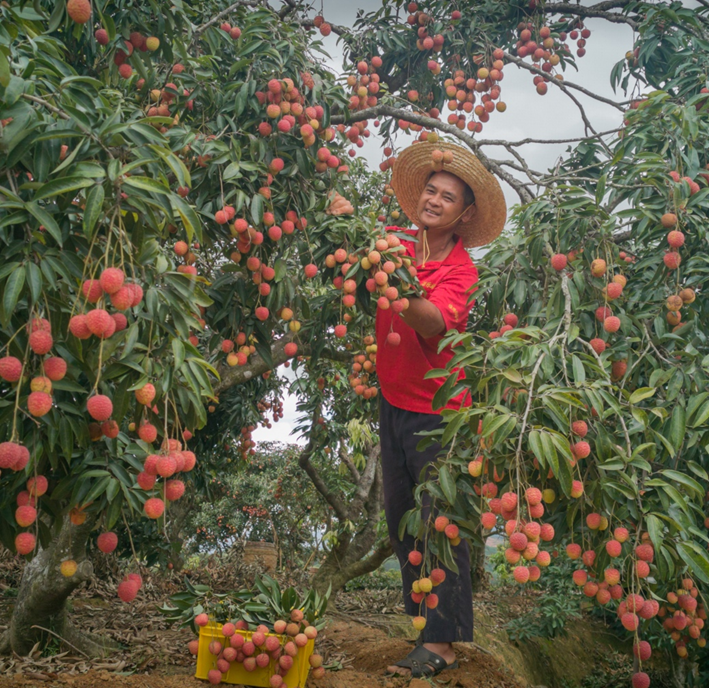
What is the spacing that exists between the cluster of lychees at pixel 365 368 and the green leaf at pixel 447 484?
1.04 m

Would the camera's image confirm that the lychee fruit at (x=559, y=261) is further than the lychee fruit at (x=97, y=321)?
Yes

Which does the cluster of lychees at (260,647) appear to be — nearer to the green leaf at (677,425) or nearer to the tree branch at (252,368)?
the tree branch at (252,368)

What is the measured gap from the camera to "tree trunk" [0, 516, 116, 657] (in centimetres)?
240

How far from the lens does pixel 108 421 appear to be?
1.35m

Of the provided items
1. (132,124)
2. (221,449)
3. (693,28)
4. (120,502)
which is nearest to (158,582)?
(221,449)

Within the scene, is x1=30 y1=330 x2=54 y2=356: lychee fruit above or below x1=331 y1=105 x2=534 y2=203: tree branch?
below

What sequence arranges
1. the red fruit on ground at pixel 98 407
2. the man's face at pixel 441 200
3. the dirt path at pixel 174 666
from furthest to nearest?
the man's face at pixel 441 200
the dirt path at pixel 174 666
the red fruit on ground at pixel 98 407

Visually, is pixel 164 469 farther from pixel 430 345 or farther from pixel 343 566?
pixel 343 566

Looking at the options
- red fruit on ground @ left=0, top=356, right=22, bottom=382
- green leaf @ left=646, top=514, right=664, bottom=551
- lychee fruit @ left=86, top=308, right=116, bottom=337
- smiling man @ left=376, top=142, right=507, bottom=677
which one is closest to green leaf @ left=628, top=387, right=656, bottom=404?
green leaf @ left=646, top=514, right=664, bottom=551

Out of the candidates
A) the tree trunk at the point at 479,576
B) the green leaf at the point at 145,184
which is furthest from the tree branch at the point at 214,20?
the tree trunk at the point at 479,576

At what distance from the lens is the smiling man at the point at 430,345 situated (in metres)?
2.20

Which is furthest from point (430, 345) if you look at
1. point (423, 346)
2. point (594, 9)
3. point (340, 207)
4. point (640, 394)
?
point (594, 9)

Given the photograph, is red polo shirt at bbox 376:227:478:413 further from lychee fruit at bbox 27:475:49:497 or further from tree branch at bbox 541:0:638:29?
tree branch at bbox 541:0:638:29

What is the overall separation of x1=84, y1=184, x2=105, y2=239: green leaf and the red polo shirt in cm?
129
